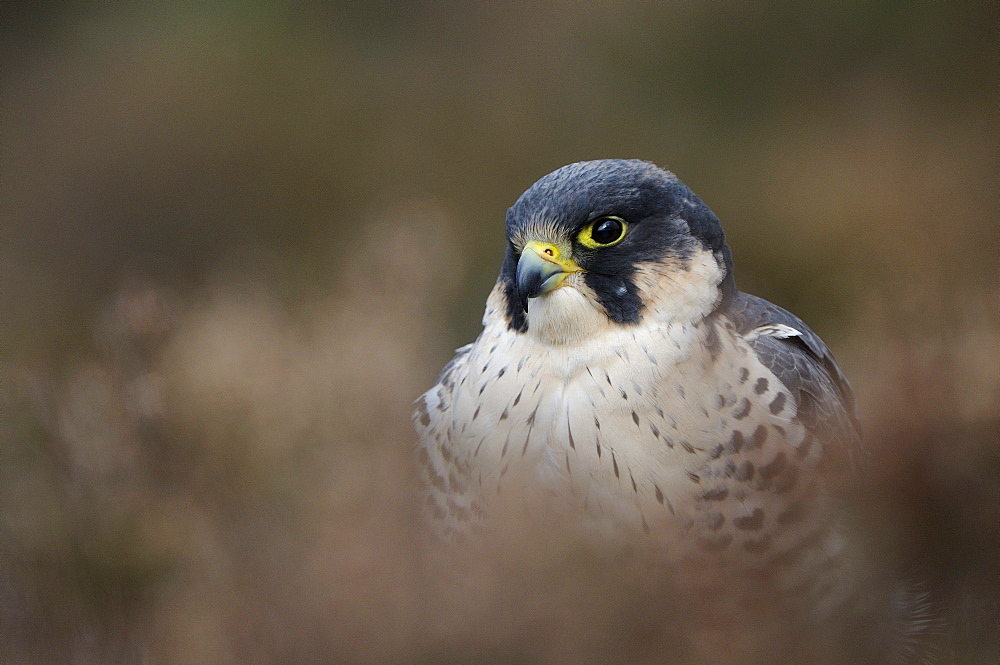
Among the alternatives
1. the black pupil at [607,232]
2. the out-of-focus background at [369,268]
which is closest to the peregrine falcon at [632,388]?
the black pupil at [607,232]

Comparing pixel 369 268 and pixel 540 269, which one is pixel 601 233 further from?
pixel 369 268

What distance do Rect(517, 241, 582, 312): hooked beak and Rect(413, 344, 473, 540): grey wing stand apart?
314 millimetres

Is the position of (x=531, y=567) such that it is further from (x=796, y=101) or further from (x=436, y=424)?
(x=796, y=101)

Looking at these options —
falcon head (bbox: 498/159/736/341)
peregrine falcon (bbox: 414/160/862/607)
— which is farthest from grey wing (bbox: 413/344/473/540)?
falcon head (bbox: 498/159/736/341)

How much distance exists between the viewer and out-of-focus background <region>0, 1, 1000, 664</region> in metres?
0.84

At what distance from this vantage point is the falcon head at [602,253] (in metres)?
1.62

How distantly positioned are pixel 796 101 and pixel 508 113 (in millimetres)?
1706

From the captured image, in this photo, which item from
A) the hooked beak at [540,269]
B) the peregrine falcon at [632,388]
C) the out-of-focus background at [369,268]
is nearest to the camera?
the out-of-focus background at [369,268]

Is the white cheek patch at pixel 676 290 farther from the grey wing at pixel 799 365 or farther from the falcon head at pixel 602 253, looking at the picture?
the grey wing at pixel 799 365

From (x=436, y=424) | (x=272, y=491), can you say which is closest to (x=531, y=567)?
(x=272, y=491)

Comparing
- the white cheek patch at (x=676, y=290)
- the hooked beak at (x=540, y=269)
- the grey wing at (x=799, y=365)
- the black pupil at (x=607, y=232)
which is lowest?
the grey wing at (x=799, y=365)

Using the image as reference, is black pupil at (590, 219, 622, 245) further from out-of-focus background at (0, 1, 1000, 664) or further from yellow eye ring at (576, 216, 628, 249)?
out-of-focus background at (0, 1, 1000, 664)

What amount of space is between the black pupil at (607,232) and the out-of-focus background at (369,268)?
359mm

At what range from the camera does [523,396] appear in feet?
5.44
